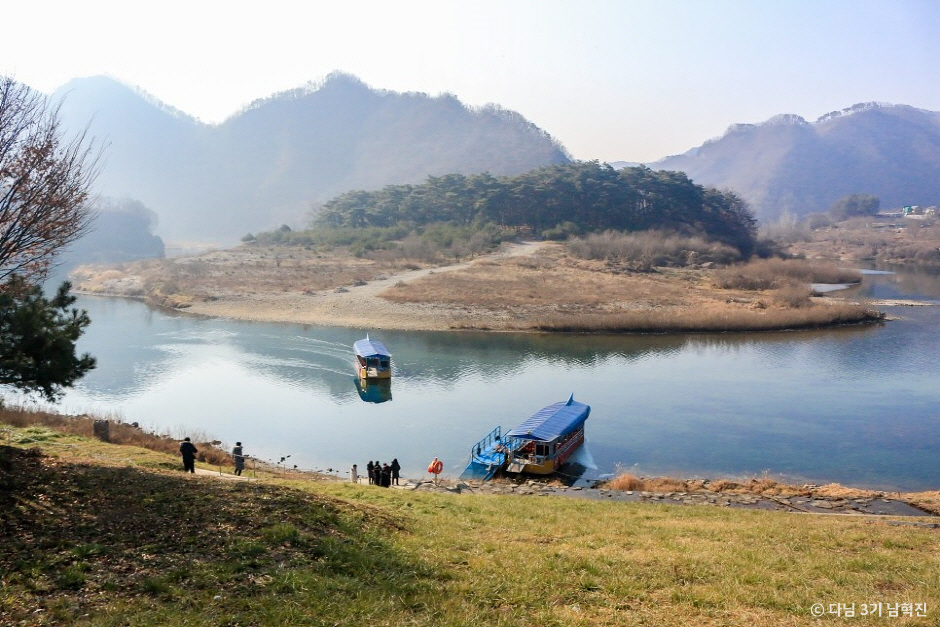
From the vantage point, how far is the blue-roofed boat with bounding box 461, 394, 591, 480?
84.8 feet

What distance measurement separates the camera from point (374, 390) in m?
39.5

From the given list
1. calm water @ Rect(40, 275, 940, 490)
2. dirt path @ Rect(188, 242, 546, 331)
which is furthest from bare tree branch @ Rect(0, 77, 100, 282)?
dirt path @ Rect(188, 242, 546, 331)

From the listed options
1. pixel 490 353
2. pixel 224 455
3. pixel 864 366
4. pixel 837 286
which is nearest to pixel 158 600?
pixel 224 455

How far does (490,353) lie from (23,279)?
38099 millimetres

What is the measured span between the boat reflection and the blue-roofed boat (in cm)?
1107

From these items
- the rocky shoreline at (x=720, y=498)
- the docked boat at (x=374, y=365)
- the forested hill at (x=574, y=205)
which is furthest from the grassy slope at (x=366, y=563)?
the forested hill at (x=574, y=205)

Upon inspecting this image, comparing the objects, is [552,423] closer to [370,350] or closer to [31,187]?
[370,350]

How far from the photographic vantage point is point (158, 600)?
7.72 m

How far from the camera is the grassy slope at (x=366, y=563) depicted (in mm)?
7859

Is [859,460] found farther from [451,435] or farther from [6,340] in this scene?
[6,340]

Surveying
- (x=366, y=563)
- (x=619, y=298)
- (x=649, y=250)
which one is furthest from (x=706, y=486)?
(x=649, y=250)

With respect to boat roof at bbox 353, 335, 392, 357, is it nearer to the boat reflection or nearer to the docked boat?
the docked boat

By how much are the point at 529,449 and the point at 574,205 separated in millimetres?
94022

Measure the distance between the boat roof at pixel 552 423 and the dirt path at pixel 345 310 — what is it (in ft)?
98.1
